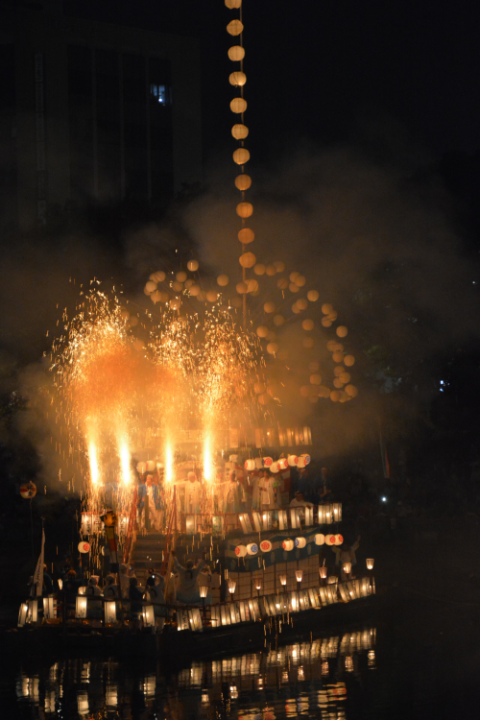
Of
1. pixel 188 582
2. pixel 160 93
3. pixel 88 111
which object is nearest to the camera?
pixel 188 582

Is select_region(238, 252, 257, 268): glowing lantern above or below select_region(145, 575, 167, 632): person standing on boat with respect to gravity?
above

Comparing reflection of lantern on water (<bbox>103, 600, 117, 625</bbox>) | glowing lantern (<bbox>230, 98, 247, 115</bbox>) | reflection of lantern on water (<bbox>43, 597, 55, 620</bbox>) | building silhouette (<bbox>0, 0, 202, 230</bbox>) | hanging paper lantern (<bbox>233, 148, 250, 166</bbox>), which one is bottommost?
reflection of lantern on water (<bbox>103, 600, 117, 625</bbox>)

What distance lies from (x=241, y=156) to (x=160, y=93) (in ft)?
90.4

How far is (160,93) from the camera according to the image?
37688mm

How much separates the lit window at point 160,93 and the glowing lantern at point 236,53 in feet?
90.0

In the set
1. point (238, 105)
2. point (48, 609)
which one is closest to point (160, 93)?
point (238, 105)

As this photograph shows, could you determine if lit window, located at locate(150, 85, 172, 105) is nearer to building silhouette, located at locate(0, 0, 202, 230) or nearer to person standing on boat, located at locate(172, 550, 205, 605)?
building silhouette, located at locate(0, 0, 202, 230)

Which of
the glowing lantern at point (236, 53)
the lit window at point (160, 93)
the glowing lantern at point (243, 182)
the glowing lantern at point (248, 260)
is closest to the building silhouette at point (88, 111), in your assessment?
the lit window at point (160, 93)

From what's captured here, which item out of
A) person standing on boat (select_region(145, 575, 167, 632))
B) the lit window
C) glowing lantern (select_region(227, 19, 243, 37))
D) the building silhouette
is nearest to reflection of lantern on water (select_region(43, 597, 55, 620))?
person standing on boat (select_region(145, 575, 167, 632))

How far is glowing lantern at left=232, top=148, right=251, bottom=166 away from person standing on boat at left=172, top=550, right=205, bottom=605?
5775mm

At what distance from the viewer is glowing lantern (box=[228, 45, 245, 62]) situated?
1129 cm

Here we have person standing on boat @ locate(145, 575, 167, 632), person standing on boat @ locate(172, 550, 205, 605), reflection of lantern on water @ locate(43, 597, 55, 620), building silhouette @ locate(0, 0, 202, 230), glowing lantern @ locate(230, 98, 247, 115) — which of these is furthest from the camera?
building silhouette @ locate(0, 0, 202, 230)

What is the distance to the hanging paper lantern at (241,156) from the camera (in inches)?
461

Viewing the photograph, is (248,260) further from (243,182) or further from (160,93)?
(160,93)
